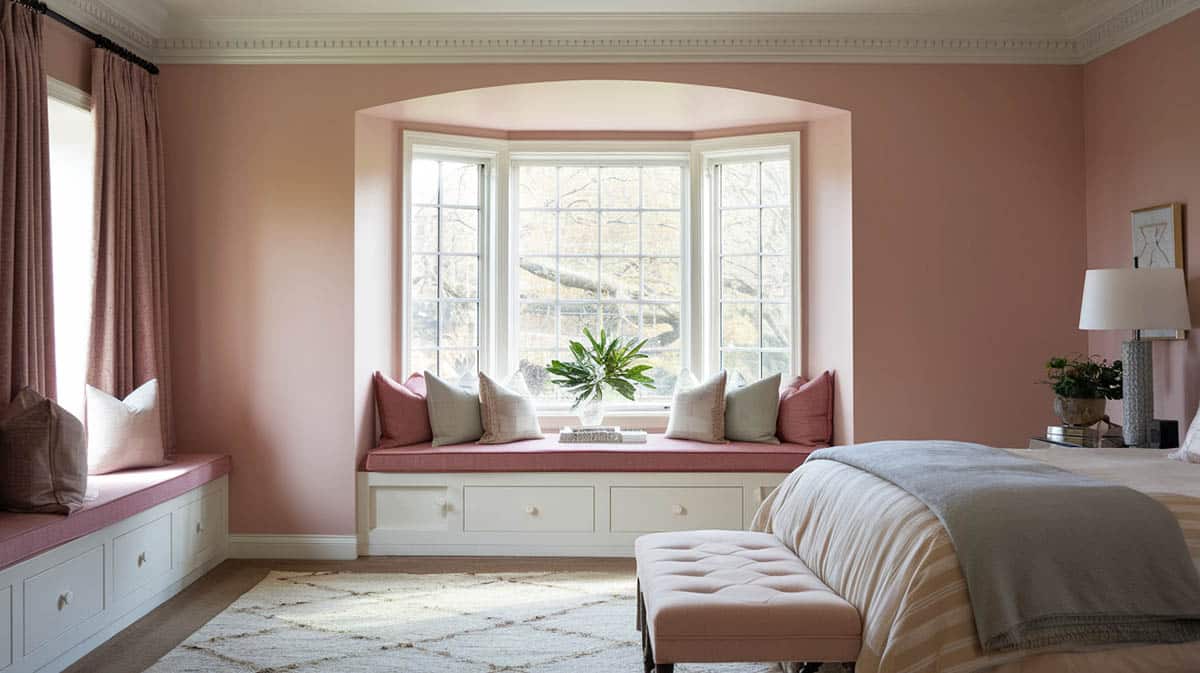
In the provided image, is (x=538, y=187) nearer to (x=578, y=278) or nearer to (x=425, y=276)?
(x=578, y=278)

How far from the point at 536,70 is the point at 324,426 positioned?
2116 millimetres

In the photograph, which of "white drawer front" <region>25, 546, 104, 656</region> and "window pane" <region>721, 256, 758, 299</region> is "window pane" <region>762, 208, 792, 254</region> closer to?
"window pane" <region>721, 256, 758, 299</region>

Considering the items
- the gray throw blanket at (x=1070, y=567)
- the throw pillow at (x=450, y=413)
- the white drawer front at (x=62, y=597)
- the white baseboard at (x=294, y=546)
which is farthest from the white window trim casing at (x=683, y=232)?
the gray throw blanket at (x=1070, y=567)

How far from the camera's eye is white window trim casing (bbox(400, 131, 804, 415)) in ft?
18.4

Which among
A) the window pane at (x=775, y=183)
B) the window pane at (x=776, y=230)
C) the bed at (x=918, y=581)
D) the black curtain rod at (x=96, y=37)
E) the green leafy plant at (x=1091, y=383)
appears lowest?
the bed at (x=918, y=581)

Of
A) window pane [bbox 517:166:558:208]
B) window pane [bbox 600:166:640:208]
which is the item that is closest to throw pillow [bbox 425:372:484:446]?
window pane [bbox 517:166:558:208]

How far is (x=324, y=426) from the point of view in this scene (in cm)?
482

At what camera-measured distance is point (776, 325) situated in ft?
18.3

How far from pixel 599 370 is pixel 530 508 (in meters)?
0.94

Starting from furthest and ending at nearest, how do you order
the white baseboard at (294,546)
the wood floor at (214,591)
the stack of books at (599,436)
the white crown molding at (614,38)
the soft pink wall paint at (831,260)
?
the stack of books at (599,436), the soft pink wall paint at (831,260), the white baseboard at (294,546), the white crown molding at (614,38), the wood floor at (214,591)

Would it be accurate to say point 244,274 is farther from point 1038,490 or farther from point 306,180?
point 1038,490

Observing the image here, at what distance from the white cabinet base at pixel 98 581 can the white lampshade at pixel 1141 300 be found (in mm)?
4069

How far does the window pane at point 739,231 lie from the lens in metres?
5.62

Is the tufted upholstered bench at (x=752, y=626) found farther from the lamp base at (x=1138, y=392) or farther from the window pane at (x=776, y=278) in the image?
the window pane at (x=776, y=278)
